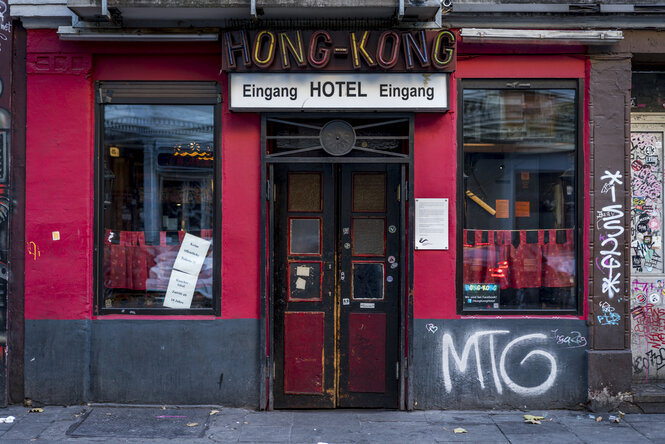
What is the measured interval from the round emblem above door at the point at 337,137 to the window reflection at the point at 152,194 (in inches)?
51.2

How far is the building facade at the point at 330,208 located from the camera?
6746 mm

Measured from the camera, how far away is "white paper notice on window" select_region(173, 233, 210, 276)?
7.01 meters

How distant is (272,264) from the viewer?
272 inches

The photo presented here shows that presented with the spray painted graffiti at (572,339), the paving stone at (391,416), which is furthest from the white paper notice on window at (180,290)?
the spray painted graffiti at (572,339)

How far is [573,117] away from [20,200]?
631 centimetres

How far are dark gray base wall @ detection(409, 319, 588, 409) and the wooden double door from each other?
1.22 feet

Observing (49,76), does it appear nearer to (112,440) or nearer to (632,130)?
(112,440)

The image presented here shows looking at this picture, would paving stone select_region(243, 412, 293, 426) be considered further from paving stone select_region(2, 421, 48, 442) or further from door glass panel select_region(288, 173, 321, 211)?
door glass panel select_region(288, 173, 321, 211)

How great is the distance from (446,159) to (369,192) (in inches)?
37.1

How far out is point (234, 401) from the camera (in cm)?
684

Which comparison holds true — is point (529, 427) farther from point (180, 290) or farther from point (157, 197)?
point (157, 197)

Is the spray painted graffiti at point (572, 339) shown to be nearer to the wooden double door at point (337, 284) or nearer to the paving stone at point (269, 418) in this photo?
the wooden double door at point (337, 284)

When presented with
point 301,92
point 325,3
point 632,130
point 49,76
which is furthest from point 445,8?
point 49,76

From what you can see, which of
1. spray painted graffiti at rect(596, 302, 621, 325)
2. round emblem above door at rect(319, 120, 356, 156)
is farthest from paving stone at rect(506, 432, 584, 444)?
round emblem above door at rect(319, 120, 356, 156)
